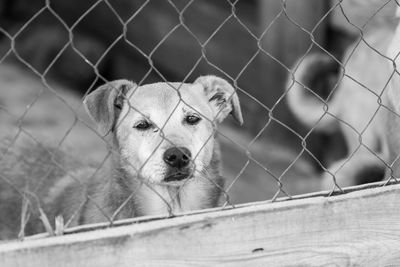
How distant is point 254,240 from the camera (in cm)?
314

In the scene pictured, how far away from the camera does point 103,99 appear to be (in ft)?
12.7

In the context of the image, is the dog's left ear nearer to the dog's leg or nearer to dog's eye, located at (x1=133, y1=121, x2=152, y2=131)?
dog's eye, located at (x1=133, y1=121, x2=152, y2=131)

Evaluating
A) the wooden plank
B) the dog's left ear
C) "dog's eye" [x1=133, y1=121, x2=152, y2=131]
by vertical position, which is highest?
the dog's left ear

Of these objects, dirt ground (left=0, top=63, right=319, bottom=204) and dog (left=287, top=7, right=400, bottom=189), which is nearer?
dog (left=287, top=7, right=400, bottom=189)

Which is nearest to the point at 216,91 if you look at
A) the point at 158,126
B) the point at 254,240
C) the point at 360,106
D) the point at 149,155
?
the point at 158,126

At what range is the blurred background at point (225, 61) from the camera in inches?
248

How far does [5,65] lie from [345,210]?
6.45 metres

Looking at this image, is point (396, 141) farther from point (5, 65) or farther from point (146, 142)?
point (5, 65)

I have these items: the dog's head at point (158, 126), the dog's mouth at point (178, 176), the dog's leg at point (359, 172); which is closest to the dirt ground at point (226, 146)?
the dog's leg at point (359, 172)

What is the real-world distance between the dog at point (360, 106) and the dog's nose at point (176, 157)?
4.79 feet

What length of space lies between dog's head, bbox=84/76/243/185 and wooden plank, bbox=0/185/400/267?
0.63 m

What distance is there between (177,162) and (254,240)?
709 millimetres

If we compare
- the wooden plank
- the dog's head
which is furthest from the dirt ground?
the wooden plank

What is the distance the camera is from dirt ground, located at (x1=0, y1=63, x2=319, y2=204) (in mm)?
6367
